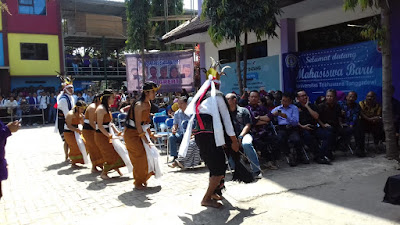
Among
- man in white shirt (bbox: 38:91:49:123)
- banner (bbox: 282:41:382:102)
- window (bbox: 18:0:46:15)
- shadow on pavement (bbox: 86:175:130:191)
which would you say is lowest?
shadow on pavement (bbox: 86:175:130:191)

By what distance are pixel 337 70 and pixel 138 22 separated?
34.6 ft

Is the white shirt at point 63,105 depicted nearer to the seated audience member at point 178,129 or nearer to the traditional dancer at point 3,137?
the seated audience member at point 178,129

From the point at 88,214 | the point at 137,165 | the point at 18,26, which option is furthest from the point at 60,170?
the point at 18,26

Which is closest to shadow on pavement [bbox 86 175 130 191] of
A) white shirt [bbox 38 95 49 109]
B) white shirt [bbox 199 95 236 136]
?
white shirt [bbox 199 95 236 136]

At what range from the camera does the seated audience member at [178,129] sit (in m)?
7.32

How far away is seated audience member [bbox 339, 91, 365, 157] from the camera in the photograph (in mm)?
6914

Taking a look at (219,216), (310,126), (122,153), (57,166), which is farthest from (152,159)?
(57,166)

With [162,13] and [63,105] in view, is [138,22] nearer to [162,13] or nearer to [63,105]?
[162,13]

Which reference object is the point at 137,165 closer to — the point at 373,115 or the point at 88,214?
the point at 88,214

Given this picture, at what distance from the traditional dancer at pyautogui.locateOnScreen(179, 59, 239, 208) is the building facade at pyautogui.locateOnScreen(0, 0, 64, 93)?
22.7 metres

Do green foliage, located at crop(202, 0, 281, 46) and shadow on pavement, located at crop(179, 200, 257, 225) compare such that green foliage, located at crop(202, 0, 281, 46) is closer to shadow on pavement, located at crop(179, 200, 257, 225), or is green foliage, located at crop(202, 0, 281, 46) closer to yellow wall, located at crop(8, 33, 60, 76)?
shadow on pavement, located at crop(179, 200, 257, 225)

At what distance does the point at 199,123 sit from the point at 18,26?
949 inches

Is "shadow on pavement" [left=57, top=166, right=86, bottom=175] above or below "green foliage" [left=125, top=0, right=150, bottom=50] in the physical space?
below

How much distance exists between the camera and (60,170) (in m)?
7.46
